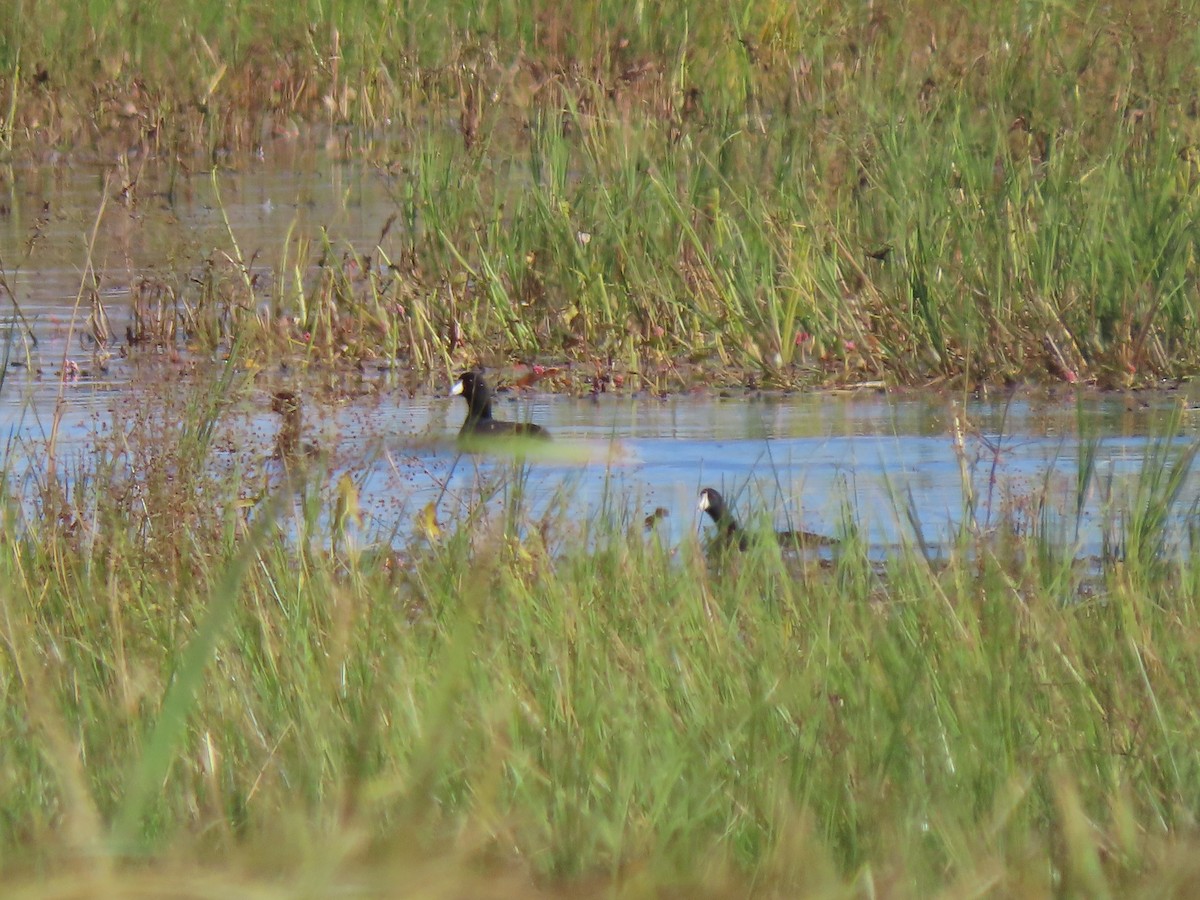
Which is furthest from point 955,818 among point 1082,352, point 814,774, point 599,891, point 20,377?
point 20,377

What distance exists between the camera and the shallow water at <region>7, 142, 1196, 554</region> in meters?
4.72

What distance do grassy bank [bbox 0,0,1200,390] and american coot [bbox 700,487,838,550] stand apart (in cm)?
49

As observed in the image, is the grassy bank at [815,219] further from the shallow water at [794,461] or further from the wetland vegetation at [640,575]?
the shallow water at [794,461]

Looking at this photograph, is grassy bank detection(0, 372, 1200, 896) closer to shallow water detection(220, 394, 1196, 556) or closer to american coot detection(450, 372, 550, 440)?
shallow water detection(220, 394, 1196, 556)

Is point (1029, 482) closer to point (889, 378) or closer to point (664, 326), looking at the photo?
Answer: point (889, 378)

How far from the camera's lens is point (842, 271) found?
26.6ft

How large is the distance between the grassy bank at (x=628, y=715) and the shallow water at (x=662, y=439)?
0.25 metres

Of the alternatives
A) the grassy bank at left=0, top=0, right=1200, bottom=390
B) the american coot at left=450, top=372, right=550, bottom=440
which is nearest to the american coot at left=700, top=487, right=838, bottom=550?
the grassy bank at left=0, top=0, right=1200, bottom=390

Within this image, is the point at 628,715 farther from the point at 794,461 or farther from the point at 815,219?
the point at 815,219

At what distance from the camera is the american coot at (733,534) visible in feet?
14.3

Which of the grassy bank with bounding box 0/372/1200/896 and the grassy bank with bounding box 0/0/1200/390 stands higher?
the grassy bank with bounding box 0/0/1200/390

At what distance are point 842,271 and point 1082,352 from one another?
3.69 ft

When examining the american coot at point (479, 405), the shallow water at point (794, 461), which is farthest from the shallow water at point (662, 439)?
the american coot at point (479, 405)

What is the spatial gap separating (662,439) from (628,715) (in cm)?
389
